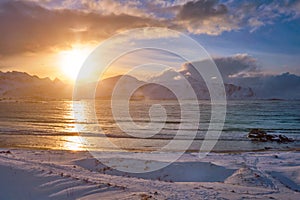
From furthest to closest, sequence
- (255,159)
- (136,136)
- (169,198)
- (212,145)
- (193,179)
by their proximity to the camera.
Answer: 1. (136,136)
2. (212,145)
3. (255,159)
4. (193,179)
5. (169,198)

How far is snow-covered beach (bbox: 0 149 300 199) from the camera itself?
11992 mm

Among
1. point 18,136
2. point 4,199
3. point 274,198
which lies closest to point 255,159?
point 274,198

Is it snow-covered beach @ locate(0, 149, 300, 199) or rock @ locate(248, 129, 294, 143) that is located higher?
rock @ locate(248, 129, 294, 143)

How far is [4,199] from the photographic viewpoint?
11773 mm

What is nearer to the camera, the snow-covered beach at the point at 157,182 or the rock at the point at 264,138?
the snow-covered beach at the point at 157,182

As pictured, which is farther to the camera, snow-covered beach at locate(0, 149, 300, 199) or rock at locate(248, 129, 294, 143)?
rock at locate(248, 129, 294, 143)

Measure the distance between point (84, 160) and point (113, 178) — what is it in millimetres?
5720

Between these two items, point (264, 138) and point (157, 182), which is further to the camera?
point (264, 138)

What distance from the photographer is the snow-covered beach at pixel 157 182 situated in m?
12.0

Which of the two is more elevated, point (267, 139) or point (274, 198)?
point (267, 139)

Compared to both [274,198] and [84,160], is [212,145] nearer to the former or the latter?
[84,160]

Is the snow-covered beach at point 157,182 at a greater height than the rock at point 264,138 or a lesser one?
lesser

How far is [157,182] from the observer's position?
14305mm

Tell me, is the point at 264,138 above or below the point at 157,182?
above
